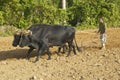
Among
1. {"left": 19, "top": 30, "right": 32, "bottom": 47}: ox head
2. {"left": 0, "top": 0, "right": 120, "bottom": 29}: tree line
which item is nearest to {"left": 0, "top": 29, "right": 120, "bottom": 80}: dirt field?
{"left": 19, "top": 30, "right": 32, "bottom": 47}: ox head

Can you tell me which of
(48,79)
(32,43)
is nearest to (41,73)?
(48,79)

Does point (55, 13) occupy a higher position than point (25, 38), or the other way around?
point (25, 38)

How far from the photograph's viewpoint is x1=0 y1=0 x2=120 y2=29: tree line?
80.1 ft

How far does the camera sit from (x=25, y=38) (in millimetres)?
13359

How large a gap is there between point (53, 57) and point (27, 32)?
1331 millimetres

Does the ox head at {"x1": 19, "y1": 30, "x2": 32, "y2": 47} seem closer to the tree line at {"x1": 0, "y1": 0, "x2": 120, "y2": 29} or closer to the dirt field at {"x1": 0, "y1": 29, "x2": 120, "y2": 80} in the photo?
the dirt field at {"x1": 0, "y1": 29, "x2": 120, "y2": 80}

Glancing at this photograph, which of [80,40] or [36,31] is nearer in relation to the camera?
[36,31]

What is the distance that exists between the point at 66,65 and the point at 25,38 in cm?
188

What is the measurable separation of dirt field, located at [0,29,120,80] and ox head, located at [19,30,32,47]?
1.88ft

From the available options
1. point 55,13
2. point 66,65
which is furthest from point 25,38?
point 55,13

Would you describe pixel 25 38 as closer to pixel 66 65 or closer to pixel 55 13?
pixel 66 65

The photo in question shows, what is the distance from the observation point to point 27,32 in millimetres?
13289

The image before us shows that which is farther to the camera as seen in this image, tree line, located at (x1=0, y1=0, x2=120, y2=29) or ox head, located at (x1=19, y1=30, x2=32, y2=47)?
tree line, located at (x1=0, y1=0, x2=120, y2=29)

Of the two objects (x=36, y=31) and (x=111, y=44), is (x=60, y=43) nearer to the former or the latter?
(x=36, y=31)
